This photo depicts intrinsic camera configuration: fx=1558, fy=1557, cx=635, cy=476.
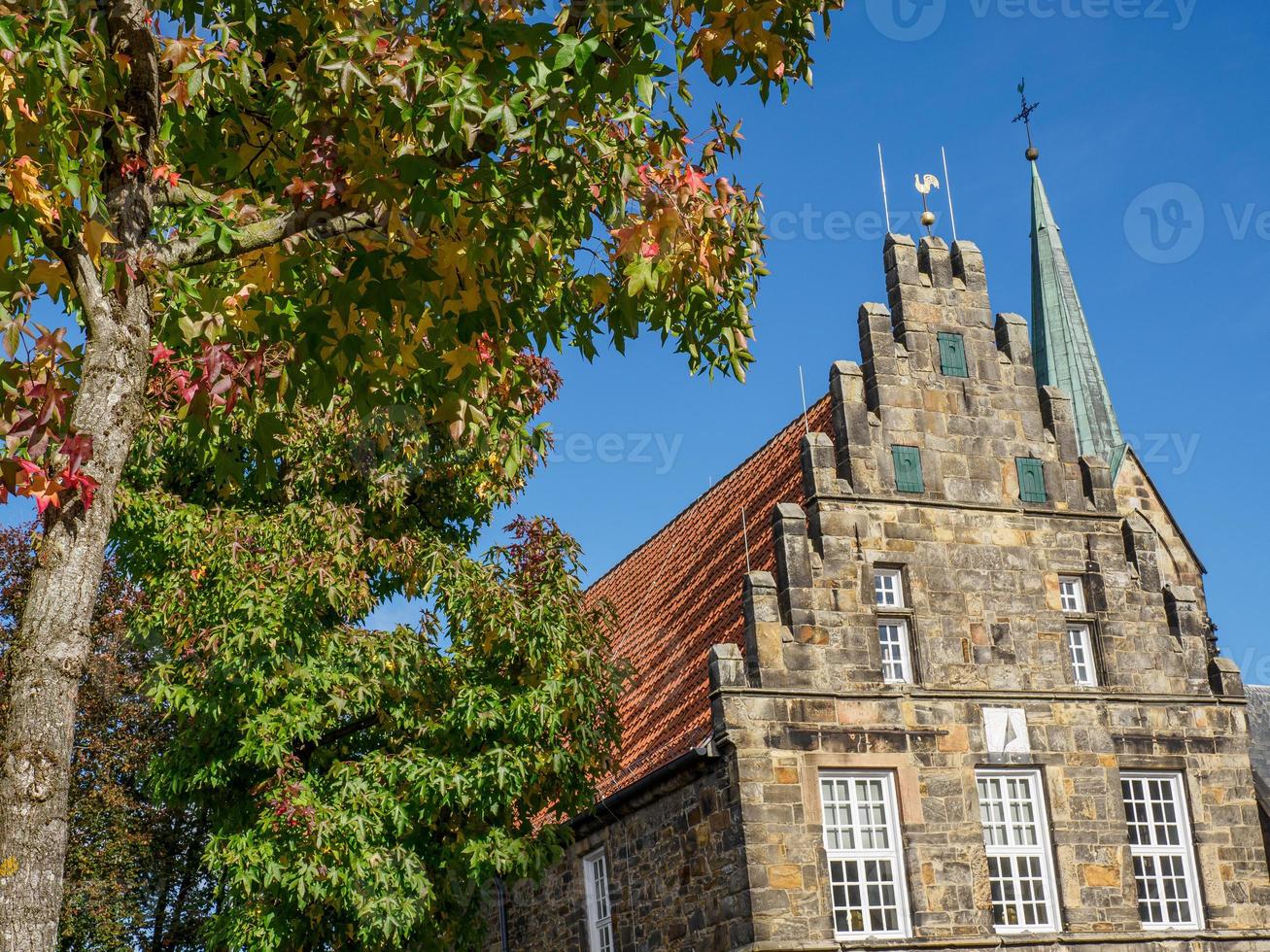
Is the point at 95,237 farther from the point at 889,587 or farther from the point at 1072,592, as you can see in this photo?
the point at 1072,592

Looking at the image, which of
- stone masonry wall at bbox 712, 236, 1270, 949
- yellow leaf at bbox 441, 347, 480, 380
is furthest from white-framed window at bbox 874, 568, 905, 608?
yellow leaf at bbox 441, 347, 480, 380

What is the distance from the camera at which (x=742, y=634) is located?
2012cm

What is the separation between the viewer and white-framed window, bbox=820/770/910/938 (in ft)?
59.4

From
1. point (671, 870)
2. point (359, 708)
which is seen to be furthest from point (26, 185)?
point (671, 870)

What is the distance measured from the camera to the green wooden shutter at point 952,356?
21062 mm

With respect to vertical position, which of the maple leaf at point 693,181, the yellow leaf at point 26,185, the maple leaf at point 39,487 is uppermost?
the maple leaf at point 693,181

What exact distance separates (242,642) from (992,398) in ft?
34.6

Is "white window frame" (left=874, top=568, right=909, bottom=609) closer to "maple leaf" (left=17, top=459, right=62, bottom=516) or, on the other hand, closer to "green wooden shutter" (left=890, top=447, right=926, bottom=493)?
"green wooden shutter" (left=890, top=447, right=926, bottom=493)

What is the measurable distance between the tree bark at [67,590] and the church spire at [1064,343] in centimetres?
2956

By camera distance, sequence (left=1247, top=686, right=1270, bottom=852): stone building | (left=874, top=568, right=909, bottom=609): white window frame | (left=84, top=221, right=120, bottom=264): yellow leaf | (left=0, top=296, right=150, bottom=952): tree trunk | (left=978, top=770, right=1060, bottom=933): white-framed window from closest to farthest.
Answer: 1. (left=0, top=296, right=150, bottom=952): tree trunk
2. (left=84, top=221, right=120, bottom=264): yellow leaf
3. (left=978, top=770, right=1060, bottom=933): white-framed window
4. (left=874, top=568, right=909, bottom=609): white window frame
5. (left=1247, top=686, right=1270, bottom=852): stone building

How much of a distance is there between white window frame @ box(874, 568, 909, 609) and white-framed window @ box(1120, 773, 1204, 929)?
3768mm

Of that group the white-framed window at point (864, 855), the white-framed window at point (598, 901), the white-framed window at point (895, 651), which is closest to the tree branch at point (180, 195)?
the white-framed window at point (864, 855)

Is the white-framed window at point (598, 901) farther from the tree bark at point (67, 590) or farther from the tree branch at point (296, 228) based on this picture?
the tree bark at point (67, 590)

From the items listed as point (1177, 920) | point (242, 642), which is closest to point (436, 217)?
point (242, 642)
